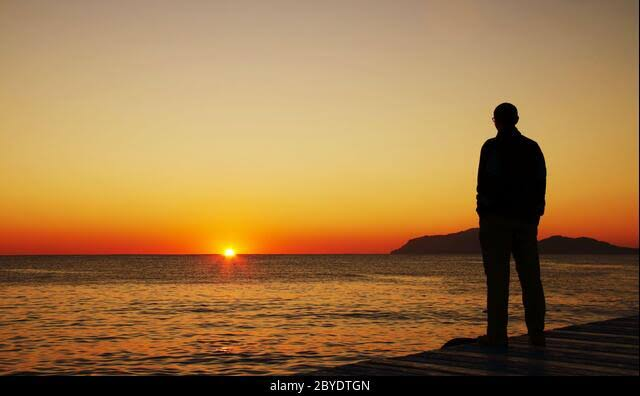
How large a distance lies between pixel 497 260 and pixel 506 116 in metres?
1.65

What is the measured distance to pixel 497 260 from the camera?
22.3ft

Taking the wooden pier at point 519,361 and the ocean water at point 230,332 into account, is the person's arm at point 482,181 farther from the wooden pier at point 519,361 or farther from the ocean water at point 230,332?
the ocean water at point 230,332

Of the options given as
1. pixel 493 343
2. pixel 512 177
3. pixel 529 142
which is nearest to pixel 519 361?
pixel 493 343

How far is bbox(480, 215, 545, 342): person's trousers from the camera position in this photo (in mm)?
6719

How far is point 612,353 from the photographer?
703cm

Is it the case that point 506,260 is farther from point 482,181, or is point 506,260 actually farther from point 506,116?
point 506,116

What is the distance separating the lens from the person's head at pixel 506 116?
675cm

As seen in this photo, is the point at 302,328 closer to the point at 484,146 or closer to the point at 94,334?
the point at 94,334

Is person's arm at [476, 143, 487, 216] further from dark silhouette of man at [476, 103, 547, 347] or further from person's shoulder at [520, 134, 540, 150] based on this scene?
person's shoulder at [520, 134, 540, 150]

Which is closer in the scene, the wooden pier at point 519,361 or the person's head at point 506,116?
the wooden pier at point 519,361

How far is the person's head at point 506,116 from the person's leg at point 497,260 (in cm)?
108

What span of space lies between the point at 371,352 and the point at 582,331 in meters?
9.34

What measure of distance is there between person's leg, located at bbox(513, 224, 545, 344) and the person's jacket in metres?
0.17

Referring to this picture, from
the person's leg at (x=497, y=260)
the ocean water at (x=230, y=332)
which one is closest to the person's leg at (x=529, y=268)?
the person's leg at (x=497, y=260)
